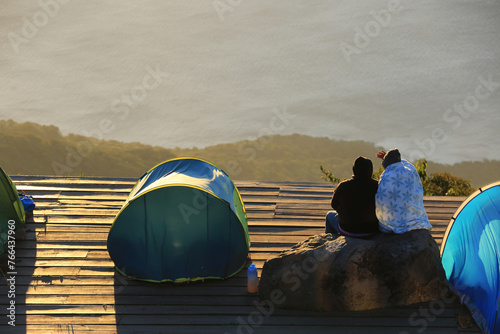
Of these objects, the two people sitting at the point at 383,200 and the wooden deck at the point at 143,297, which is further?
the two people sitting at the point at 383,200

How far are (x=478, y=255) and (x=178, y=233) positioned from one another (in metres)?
3.48

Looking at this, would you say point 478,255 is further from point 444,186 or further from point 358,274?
point 444,186

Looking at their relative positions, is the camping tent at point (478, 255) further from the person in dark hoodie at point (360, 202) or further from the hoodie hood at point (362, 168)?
the hoodie hood at point (362, 168)

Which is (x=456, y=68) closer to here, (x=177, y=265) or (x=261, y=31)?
(x=261, y=31)

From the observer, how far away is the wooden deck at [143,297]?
6.66m

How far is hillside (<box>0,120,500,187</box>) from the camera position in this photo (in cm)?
3781

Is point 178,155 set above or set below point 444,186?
below

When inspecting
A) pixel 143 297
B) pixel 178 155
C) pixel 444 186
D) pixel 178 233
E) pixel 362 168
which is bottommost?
pixel 178 155

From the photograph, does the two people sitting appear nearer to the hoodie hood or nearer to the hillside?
the hoodie hood

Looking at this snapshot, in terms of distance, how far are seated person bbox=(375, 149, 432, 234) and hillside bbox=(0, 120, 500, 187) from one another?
3051 cm

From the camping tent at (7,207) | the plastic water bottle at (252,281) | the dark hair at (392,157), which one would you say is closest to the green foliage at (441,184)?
the dark hair at (392,157)

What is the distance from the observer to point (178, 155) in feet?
150

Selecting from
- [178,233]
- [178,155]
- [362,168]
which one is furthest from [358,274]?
[178,155]

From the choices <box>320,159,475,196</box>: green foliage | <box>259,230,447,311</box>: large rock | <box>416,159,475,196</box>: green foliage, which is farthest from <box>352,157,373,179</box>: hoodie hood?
<box>416,159,475,196</box>: green foliage
